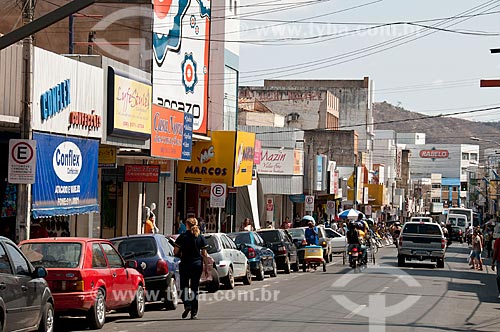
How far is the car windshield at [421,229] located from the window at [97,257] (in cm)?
2606

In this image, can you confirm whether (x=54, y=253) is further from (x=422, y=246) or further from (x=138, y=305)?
(x=422, y=246)

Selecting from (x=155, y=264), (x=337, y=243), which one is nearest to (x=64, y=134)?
(x=155, y=264)

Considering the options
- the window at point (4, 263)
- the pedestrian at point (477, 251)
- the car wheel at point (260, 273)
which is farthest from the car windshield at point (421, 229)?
the window at point (4, 263)

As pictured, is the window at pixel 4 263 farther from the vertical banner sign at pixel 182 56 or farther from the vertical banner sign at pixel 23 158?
the vertical banner sign at pixel 182 56

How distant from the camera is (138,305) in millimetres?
19016

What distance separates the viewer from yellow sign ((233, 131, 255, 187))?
45.0m

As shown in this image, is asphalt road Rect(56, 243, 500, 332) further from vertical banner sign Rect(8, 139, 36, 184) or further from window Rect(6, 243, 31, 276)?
window Rect(6, 243, 31, 276)

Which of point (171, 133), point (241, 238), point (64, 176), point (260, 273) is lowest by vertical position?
point (260, 273)

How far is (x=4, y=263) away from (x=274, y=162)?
48174 mm

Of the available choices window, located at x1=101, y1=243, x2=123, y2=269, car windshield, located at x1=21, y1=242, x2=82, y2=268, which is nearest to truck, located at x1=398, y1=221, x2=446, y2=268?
window, located at x1=101, y1=243, x2=123, y2=269

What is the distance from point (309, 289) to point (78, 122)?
764 centimetres

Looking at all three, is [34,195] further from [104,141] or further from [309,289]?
[309,289]

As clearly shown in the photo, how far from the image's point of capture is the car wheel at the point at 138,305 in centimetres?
1891

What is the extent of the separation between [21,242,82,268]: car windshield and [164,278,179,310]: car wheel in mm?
4256
